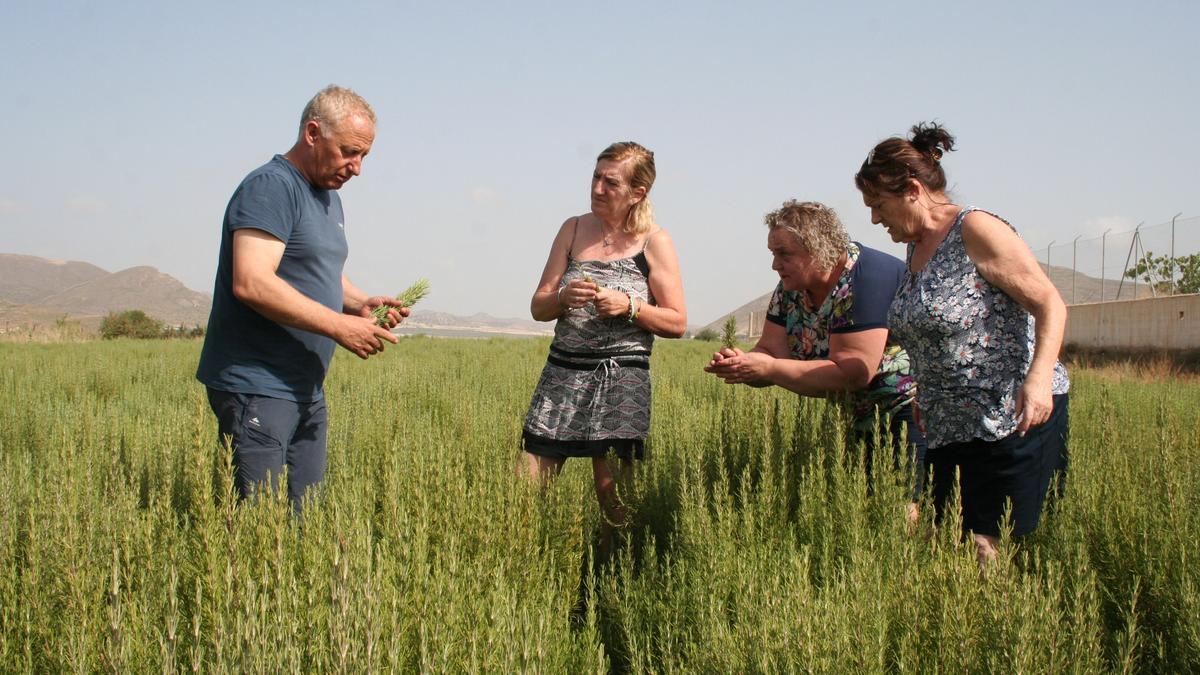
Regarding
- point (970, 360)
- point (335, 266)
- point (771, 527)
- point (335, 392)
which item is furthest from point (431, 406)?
point (970, 360)

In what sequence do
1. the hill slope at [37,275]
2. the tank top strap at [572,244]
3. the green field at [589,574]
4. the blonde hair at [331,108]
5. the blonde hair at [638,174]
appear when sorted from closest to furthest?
the green field at [589,574], the blonde hair at [331,108], the blonde hair at [638,174], the tank top strap at [572,244], the hill slope at [37,275]

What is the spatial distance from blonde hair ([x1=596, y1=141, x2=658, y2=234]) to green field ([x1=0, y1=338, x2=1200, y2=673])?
0.96 meters

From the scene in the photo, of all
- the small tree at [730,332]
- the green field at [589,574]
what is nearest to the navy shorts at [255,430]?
the green field at [589,574]

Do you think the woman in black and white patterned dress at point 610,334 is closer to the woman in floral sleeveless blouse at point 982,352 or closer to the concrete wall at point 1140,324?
the woman in floral sleeveless blouse at point 982,352

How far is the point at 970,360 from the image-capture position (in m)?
2.52

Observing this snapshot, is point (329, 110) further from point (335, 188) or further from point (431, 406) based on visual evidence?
point (431, 406)

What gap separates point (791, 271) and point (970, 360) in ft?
2.64

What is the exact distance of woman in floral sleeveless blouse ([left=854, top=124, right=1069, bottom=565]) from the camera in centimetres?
242

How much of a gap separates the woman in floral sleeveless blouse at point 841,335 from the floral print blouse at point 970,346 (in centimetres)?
39

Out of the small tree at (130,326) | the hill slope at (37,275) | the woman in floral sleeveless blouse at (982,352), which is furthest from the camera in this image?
the hill slope at (37,275)

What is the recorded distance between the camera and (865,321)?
297 centimetres

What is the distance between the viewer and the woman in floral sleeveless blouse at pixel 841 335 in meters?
3.00

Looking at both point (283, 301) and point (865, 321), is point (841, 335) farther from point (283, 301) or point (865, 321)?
point (283, 301)

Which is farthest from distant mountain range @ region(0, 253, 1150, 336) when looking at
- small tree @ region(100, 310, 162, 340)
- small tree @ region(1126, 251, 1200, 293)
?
small tree @ region(1126, 251, 1200, 293)
